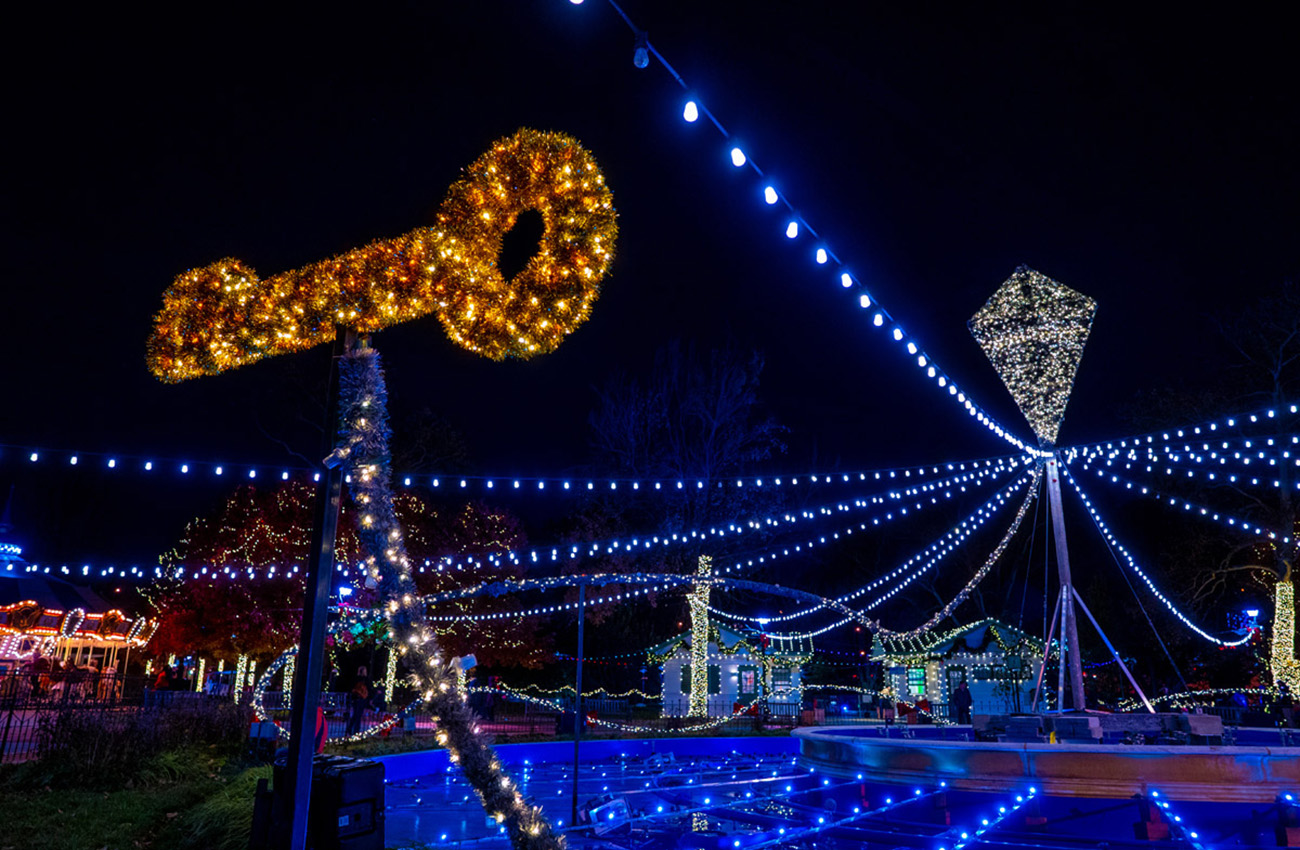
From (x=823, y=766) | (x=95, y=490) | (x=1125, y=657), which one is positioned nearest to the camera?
(x=823, y=766)

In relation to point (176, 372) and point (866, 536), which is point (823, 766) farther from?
point (866, 536)

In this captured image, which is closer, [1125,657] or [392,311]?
[392,311]

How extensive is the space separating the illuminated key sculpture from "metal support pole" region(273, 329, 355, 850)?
0.48 ft

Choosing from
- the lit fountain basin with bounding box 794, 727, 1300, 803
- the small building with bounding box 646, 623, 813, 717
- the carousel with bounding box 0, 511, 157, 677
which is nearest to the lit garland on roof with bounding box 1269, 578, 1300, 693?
the lit fountain basin with bounding box 794, 727, 1300, 803

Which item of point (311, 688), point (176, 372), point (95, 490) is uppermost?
point (95, 490)

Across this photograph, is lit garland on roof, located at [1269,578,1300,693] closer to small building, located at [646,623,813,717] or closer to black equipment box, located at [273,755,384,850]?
small building, located at [646,623,813,717]

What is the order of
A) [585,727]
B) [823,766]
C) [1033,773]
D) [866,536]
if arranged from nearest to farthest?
[1033,773]
[823,766]
[585,727]
[866,536]

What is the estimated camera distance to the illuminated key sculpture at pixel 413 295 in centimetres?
570

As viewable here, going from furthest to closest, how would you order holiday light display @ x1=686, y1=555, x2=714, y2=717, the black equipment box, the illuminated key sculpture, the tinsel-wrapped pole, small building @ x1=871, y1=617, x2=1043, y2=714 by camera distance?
small building @ x1=871, y1=617, x2=1043, y2=714 → holiday light display @ x1=686, y1=555, x2=714, y2=717 → the black equipment box → the illuminated key sculpture → the tinsel-wrapped pole

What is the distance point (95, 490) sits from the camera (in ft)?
135

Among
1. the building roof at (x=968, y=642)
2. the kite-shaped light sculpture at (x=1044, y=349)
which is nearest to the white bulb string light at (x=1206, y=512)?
the kite-shaped light sculpture at (x=1044, y=349)

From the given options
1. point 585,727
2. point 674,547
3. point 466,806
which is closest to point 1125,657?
point 674,547

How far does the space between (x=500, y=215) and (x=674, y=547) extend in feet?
67.2

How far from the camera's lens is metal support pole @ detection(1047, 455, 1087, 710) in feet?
42.1
